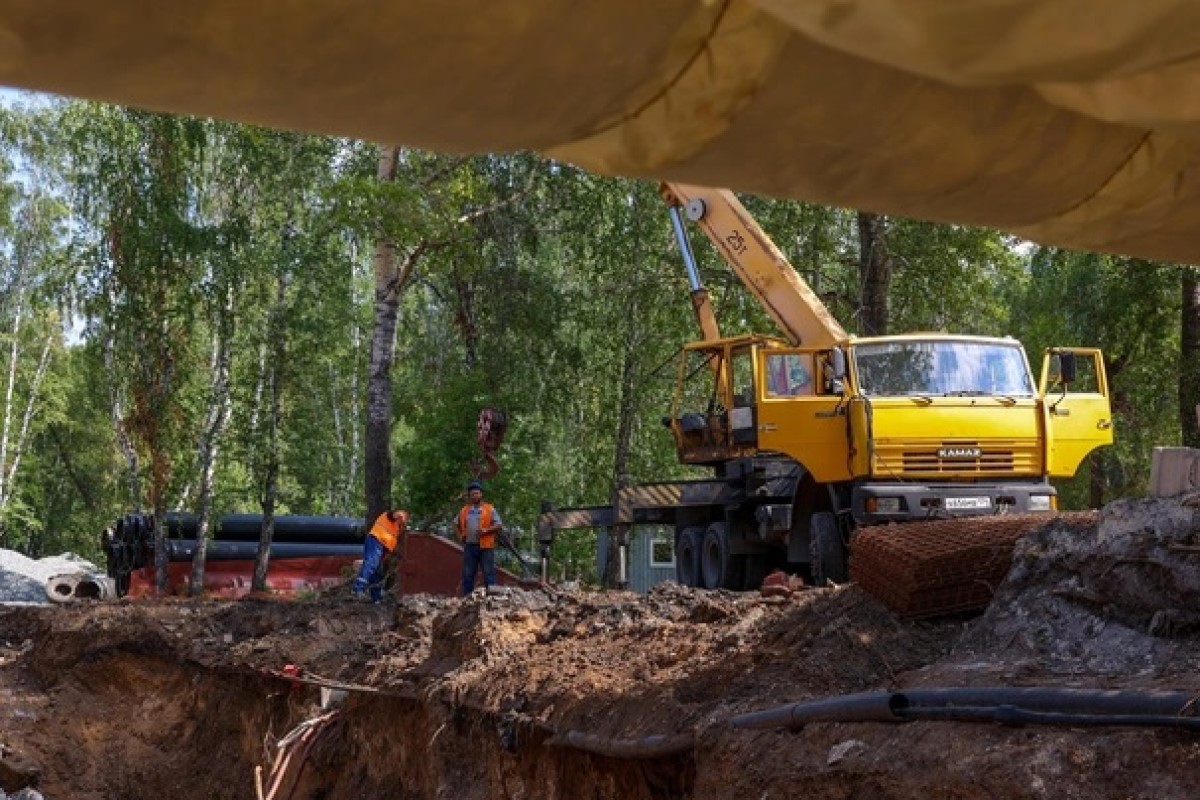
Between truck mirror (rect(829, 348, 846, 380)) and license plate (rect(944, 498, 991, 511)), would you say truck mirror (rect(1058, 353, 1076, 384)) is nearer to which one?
license plate (rect(944, 498, 991, 511))

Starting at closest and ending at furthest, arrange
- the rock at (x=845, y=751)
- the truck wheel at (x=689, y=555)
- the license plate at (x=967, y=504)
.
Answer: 1. the rock at (x=845, y=751)
2. the license plate at (x=967, y=504)
3. the truck wheel at (x=689, y=555)

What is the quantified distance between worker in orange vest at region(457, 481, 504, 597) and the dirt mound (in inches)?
60.4

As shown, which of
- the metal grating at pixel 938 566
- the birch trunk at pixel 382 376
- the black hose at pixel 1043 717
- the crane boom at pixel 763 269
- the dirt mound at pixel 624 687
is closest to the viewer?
the black hose at pixel 1043 717

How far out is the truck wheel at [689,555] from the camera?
18.8m

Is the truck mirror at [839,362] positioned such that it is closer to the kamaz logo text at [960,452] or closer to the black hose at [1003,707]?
the kamaz logo text at [960,452]

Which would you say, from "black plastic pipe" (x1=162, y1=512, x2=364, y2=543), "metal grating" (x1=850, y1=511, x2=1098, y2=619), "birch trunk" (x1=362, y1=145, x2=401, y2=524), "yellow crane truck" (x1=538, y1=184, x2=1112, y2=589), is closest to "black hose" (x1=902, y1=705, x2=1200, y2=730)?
"metal grating" (x1=850, y1=511, x2=1098, y2=619)

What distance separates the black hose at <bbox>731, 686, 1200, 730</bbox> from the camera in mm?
5793

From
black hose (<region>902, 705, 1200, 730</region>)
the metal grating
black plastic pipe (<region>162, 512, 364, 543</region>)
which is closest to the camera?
black hose (<region>902, 705, 1200, 730</region>)

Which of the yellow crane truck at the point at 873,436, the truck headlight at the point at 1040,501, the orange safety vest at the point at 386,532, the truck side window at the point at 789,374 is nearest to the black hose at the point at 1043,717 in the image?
the yellow crane truck at the point at 873,436

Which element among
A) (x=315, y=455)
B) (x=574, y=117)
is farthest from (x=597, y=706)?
(x=315, y=455)

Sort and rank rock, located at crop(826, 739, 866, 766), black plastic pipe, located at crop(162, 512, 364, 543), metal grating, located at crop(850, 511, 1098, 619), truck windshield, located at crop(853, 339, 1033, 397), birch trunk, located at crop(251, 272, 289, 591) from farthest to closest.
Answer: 1. black plastic pipe, located at crop(162, 512, 364, 543)
2. birch trunk, located at crop(251, 272, 289, 591)
3. truck windshield, located at crop(853, 339, 1033, 397)
4. metal grating, located at crop(850, 511, 1098, 619)
5. rock, located at crop(826, 739, 866, 766)

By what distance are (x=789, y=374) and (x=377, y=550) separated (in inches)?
194

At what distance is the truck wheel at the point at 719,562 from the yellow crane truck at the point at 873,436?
0.03 meters

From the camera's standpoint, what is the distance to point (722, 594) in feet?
42.1
